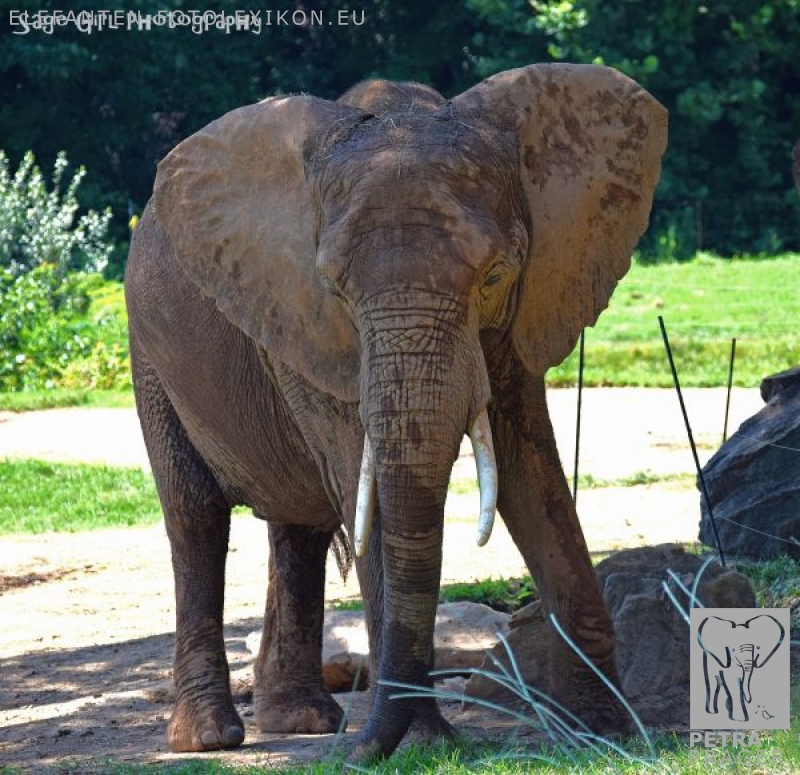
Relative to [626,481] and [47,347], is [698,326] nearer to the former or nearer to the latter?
[47,347]

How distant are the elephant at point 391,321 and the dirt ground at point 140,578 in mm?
520

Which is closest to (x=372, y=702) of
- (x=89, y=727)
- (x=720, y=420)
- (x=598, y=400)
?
(x=89, y=727)

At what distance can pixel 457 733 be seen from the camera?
5.73m

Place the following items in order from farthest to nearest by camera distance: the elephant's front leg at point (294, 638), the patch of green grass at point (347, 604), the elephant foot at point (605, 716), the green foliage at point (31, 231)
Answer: the green foliage at point (31, 231) < the patch of green grass at point (347, 604) < the elephant's front leg at point (294, 638) < the elephant foot at point (605, 716)

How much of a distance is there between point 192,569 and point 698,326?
500 inches

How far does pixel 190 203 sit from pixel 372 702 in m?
1.79

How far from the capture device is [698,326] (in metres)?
19.2

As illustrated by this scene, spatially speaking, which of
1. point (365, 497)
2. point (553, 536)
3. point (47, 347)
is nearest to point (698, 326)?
point (47, 347)

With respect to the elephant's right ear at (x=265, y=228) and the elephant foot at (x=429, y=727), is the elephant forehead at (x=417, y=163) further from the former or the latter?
the elephant foot at (x=429, y=727)

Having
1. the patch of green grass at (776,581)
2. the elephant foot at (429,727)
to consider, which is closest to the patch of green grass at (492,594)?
the patch of green grass at (776,581)

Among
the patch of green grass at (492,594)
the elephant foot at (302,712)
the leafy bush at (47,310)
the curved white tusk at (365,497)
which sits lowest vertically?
the elephant foot at (302,712)

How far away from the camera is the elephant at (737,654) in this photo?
172 inches

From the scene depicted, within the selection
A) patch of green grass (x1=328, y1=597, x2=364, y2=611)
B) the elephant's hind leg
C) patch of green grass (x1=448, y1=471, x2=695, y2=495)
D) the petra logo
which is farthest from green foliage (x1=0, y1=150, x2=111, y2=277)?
the petra logo

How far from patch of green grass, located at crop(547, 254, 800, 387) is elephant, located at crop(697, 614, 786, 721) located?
1082 cm
